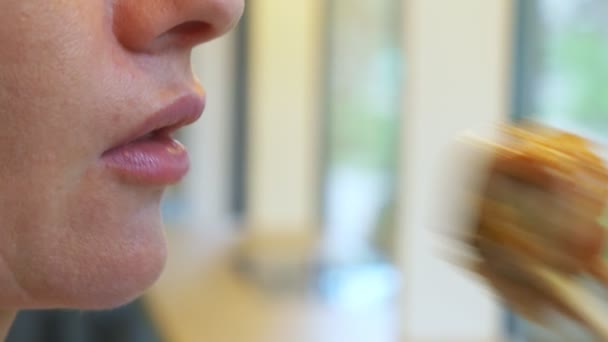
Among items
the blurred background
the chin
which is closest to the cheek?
the chin

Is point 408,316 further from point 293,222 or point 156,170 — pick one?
point 293,222

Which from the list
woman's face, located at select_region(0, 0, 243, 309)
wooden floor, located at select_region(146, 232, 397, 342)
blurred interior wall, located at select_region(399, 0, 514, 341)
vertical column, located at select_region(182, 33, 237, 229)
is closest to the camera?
woman's face, located at select_region(0, 0, 243, 309)

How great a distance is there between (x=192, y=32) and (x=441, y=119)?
0.61m

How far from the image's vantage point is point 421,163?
0.96 meters

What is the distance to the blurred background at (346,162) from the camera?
898 mm

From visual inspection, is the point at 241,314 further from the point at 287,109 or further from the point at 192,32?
the point at 192,32

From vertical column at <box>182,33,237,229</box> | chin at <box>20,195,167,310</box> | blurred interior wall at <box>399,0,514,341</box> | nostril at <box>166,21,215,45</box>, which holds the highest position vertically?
nostril at <box>166,21,215,45</box>

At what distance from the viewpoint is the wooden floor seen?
117cm

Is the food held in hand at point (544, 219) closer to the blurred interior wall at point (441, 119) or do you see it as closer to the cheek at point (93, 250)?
the cheek at point (93, 250)

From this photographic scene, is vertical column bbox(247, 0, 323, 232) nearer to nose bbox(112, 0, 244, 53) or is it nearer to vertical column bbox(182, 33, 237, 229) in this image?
vertical column bbox(182, 33, 237, 229)

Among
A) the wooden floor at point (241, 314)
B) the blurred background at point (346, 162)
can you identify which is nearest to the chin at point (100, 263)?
the blurred background at point (346, 162)

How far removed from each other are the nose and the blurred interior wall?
57 cm

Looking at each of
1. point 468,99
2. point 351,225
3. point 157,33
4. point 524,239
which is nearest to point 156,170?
point 157,33

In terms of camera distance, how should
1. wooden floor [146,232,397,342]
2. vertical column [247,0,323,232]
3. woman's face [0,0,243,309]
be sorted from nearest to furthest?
woman's face [0,0,243,309] → wooden floor [146,232,397,342] → vertical column [247,0,323,232]
